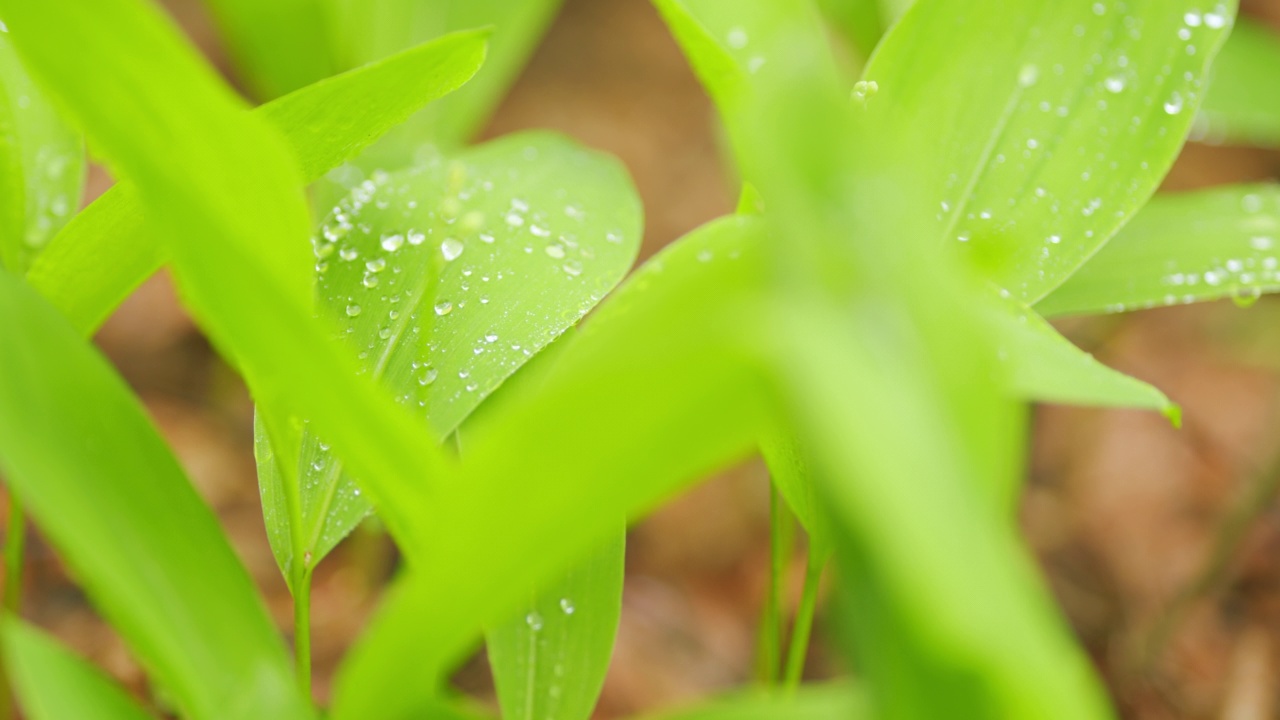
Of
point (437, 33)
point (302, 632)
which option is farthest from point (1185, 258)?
point (437, 33)

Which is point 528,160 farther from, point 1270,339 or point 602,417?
point 1270,339

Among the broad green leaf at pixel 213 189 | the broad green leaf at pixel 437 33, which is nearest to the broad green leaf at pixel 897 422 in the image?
the broad green leaf at pixel 213 189

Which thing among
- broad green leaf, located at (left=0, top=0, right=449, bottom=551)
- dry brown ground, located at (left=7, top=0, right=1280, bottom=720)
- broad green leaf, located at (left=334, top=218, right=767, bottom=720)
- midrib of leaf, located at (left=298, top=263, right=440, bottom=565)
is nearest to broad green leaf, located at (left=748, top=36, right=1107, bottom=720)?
broad green leaf, located at (left=334, top=218, right=767, bottom=720)

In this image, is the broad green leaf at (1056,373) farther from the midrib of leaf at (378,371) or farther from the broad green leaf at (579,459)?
the midrib of leaf at (378,371)

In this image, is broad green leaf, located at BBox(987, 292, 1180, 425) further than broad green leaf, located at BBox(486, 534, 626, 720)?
No

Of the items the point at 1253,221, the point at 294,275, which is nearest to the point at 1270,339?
the point at 1253,221

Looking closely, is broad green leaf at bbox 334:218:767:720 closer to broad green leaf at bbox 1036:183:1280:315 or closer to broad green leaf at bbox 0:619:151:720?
broad green leaf at bbox 0:619:151:720
